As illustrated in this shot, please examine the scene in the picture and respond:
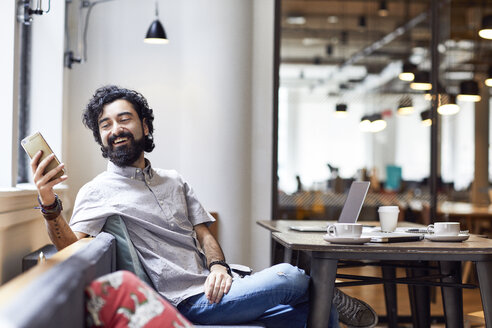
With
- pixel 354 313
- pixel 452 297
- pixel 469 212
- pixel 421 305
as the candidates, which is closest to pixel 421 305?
pixel 421 305

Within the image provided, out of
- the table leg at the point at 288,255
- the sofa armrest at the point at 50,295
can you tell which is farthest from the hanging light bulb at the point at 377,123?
the sofa armrest at the point at 50,295

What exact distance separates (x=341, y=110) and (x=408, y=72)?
771 millimetres

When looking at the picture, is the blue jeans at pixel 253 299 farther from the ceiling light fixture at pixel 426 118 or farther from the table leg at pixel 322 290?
the ceiling light fixture at pixel 426 118

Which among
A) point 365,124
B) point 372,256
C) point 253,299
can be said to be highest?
point 365,124

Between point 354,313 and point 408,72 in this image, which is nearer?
point 354,313

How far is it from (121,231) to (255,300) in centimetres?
53

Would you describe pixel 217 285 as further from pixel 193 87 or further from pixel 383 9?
pixel 383 9

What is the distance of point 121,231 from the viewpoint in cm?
240

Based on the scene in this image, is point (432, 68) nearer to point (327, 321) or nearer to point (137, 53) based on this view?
point (137, 53)

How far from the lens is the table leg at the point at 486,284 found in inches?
92.9

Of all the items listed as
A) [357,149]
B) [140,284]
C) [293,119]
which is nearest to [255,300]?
[140,284]

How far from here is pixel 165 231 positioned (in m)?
2.53

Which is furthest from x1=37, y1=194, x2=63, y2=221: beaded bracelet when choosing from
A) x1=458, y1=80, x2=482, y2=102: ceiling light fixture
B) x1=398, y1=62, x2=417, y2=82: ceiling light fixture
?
x1=458, y1=80, x2=482, y2=102: ceiling light fixture

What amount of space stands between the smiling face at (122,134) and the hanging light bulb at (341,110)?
2.99 m
